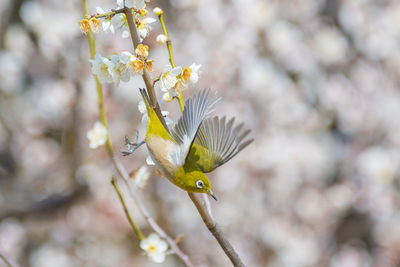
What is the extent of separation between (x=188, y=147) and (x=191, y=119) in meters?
0.05

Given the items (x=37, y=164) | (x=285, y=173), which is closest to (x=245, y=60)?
(x=285, y=173)

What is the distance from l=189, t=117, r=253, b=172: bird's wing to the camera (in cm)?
90

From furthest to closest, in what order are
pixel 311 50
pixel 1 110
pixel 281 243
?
pixel 311 50 < pixel 281 243 < pixel 1 110

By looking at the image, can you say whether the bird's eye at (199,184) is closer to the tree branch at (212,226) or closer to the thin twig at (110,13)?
the tree branch at (212,226)

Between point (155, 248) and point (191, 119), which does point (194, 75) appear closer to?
→ point (191, 119)

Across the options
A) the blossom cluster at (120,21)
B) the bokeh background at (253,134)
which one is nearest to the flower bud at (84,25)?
the blossom cluster at (120,21)

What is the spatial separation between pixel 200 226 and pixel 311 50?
1.95 metres

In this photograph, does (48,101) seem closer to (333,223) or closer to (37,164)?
(37,164)

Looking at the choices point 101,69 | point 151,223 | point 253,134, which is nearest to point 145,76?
point 101,69

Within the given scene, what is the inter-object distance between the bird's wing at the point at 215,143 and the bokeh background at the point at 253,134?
3127 millimetres

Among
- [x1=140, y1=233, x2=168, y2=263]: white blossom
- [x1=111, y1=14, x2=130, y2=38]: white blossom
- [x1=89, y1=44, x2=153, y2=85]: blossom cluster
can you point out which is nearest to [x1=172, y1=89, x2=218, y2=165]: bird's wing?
[x1=89, y1=44, x2=153, y2=85]: blossom cluster

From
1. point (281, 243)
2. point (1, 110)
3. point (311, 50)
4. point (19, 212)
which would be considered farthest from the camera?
point (311, 50)

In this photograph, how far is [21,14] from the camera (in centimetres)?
473

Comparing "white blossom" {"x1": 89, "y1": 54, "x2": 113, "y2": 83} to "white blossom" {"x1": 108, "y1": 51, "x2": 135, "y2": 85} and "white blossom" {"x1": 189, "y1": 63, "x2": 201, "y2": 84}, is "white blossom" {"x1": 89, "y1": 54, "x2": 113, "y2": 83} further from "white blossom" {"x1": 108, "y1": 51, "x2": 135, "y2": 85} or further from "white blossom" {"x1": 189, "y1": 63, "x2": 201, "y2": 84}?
"white blossom" {"x1": 189, "y1": 63, "x2": 201, "y2": 84}
